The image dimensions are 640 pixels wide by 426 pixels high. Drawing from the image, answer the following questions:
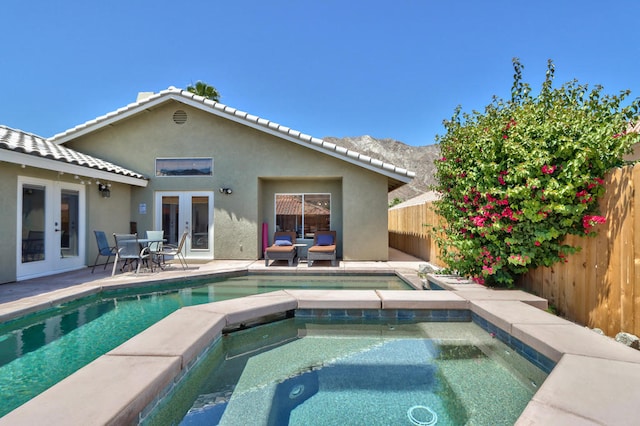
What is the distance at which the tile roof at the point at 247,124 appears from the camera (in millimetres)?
10742

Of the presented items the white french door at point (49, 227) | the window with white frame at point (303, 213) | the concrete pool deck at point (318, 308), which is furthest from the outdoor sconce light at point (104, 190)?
the window with white frame at point (303, 213)

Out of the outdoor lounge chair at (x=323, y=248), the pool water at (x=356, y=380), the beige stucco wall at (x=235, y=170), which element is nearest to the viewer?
the pool water at (x=356, y=380)

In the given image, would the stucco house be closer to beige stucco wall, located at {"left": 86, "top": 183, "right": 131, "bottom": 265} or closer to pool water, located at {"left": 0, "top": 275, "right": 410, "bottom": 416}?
beige stucco wall, located at {"left": 86, "top": 183, "right": 131, "bottom": 265}

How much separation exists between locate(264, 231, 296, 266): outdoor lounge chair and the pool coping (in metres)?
4.91

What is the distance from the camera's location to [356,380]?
10.9 ft

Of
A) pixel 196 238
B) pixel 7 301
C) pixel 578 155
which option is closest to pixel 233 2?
Answer: pixel 196 238

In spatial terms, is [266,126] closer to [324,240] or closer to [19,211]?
[324,240]

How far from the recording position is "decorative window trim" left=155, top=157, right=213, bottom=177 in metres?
11.5

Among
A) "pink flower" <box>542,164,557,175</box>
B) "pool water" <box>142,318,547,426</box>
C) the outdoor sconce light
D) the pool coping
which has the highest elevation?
the outdoor sconce light

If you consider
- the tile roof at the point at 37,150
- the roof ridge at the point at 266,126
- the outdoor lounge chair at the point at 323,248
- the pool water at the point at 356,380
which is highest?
the roof ridge at the point at 266,126

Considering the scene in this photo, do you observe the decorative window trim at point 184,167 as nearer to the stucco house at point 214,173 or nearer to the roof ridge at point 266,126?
the stucco house at point 214,173

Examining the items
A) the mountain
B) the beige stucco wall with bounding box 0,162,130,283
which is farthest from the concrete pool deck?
the mountain

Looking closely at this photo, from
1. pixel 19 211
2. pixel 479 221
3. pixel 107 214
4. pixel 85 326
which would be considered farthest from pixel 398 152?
pixel 85 326

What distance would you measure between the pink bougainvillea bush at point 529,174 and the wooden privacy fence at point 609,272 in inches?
6.6
